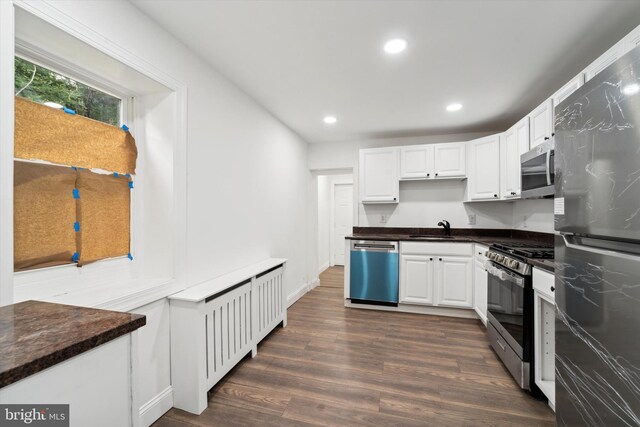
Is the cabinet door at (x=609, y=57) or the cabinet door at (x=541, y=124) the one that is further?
the cabinet door at (x=541, y=124)

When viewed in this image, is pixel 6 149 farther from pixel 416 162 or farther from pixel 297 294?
pixel 416 162

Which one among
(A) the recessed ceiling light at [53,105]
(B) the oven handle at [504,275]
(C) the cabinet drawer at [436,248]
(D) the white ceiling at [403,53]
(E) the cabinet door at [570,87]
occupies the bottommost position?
(B) the oven handle at [504,275]

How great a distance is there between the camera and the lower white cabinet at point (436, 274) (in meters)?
3.33

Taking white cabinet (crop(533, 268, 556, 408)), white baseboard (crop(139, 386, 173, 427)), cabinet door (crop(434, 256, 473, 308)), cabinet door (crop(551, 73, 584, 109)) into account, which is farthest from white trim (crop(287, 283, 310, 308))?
cabinet door (crop(551, 73, 584, 109))

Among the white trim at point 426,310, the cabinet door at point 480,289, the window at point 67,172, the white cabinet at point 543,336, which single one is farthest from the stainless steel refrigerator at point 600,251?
the window at point 67,172

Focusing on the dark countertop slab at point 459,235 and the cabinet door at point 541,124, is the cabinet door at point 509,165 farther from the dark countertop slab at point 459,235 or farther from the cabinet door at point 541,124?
the dark countertop slab at point 459,235

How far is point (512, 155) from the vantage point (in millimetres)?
2998

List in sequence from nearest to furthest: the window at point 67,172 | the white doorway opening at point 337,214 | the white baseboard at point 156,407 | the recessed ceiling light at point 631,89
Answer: the recessed ceiling light at point 631,89 < the window at point 67,172 < the white baseboard at point 156,407 < the white doorway opening at point 337,214

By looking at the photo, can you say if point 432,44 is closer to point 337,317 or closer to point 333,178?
point 337,317

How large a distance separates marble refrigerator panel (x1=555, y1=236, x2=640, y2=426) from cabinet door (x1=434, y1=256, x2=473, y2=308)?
2060 millimetres

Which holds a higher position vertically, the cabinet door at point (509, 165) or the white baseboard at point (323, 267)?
the cabinet door at point (509, 165)

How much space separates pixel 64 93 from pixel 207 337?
65.5 inches

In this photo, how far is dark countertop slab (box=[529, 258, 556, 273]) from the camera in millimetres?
1678

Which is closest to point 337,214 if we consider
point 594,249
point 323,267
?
point 323,267
